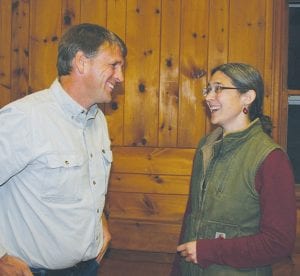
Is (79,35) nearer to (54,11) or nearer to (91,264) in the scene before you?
(91,264)

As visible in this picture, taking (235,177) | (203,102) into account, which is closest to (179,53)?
(203,102)

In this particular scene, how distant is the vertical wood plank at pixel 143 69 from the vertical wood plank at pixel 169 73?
0.04m

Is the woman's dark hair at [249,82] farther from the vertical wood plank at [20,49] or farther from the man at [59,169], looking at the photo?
the vertical wood plank at [20,49]

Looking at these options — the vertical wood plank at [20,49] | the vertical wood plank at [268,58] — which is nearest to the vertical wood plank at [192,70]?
the vertical wood plank at [268,58]

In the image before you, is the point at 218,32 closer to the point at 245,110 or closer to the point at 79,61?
the point at 245,110

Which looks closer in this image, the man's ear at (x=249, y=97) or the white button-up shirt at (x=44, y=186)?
the white button-up shirt at (x=44, y=186)

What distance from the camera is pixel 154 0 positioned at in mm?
2686

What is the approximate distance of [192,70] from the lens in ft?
8.71

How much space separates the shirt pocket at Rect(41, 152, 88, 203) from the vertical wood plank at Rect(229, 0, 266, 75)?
140 centimetres

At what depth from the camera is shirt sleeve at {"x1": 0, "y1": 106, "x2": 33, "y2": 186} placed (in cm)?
146

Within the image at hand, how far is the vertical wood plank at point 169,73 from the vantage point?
2666 mm

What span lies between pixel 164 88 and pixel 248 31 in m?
0.62

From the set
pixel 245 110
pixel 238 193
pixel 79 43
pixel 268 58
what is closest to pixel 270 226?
pixel 238 193

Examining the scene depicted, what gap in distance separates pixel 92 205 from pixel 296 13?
1904 millimetres
